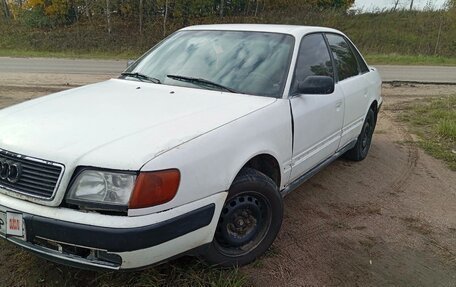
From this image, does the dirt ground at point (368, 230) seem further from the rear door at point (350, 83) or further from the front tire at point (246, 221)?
the rear door at point (350, 83)

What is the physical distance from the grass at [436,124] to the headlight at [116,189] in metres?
4.27

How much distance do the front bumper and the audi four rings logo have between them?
0.12 metres

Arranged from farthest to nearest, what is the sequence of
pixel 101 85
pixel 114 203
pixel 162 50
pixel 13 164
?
pixel 162 50, pixel 101 85, pixel 13 164, pixel 114 203

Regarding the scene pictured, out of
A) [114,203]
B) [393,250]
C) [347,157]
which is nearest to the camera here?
[114,203]

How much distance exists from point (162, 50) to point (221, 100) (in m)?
1.23

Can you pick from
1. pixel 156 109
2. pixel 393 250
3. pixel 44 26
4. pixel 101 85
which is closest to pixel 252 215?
pixel 156 109

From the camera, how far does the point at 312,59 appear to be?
3.60m

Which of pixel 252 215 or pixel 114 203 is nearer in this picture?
pixel 114 203

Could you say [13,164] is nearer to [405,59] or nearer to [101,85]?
[101,85]

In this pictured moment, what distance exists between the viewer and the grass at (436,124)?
18.2ft

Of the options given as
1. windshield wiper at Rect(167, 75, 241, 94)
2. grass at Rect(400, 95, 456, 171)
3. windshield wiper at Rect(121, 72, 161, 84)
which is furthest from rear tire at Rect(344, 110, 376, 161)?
windshield wiper at Rect(121, 72, 161, 84)

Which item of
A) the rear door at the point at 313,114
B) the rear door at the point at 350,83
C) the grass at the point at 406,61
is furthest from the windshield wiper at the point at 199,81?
the grass at the point at 406,61

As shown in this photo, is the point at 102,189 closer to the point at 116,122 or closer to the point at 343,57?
the point at 116,122

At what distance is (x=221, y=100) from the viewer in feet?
9.42
